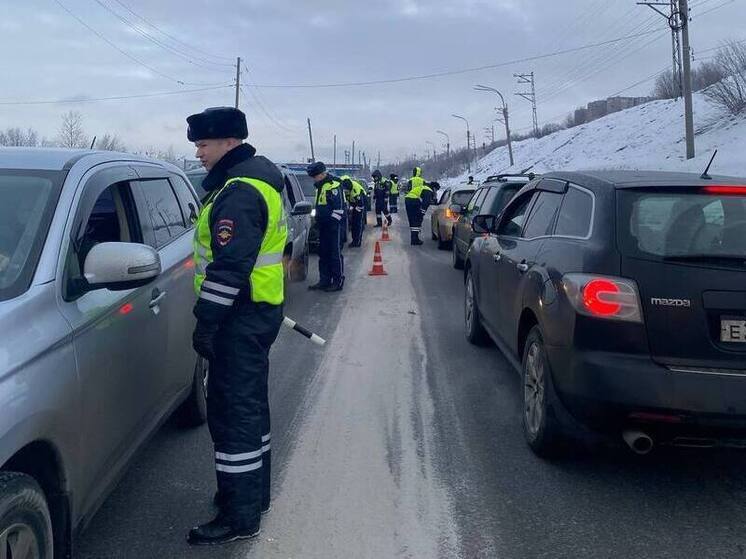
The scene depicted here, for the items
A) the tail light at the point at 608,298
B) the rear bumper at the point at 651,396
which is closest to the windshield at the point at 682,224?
the tail light at the point at 608,298

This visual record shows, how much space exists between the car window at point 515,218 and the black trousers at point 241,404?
114 inches

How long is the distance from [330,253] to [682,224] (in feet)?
24.2

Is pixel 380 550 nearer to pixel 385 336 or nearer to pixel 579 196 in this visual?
pixel 579 196

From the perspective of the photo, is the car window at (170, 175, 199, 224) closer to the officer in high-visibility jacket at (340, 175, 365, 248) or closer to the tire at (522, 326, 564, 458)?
the tire at (522, 326, 564, 458)

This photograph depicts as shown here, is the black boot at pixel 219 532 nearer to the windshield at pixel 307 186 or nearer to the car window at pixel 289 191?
the car window at pixel 289 191

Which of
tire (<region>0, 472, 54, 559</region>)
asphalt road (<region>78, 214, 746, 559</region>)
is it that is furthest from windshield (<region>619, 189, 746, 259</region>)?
tire (<region>0, 472, 54, 559</region>)

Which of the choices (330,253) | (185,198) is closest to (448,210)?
(330,253)

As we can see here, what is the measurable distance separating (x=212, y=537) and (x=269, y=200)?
160cm

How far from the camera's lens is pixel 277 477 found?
4258 millimetres

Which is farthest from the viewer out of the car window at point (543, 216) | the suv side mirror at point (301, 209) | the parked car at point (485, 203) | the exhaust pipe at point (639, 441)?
Answer: the parked car at point (485, 203)

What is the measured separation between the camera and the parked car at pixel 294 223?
995cm

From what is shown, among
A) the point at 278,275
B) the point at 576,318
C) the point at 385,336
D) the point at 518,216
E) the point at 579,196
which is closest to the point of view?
the point at 278,275

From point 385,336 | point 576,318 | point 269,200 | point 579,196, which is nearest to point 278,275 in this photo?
point 269,200

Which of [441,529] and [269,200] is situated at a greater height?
[269,200]
